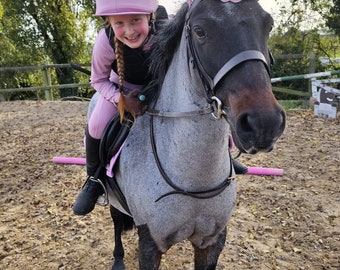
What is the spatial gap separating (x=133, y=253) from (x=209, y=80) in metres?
2.56

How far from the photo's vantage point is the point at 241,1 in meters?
1.43

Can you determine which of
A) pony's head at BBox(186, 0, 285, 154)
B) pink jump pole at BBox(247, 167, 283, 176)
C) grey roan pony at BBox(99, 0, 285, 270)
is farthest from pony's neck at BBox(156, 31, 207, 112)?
pink jump pole at BBox(247, 167, 283, 176)

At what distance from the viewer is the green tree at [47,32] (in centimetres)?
1587

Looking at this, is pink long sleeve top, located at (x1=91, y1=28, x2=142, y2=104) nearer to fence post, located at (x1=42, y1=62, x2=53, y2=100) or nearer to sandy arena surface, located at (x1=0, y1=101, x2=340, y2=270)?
sandy arena surface, located at (x1=0, y1=101, x2=340, y2=270)

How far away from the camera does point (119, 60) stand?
6.71ft

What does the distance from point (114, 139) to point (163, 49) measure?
2.56 feet

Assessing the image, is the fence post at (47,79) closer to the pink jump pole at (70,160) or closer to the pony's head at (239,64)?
the pink jump pole at (70,160)

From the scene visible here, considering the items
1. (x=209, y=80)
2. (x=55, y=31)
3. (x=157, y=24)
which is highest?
(x=55, y=31)

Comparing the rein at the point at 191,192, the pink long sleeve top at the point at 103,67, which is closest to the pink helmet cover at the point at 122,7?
the pink long sleeve top at the point at 103,67

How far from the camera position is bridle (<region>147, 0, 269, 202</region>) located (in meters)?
1.33

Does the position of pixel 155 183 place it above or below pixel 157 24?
below

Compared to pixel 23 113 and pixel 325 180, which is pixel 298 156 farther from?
pixel 23 113

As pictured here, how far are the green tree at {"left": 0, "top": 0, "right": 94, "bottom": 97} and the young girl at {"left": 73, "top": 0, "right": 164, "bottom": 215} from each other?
14703 mm

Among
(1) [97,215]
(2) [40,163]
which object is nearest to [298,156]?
(1) [97,215]
